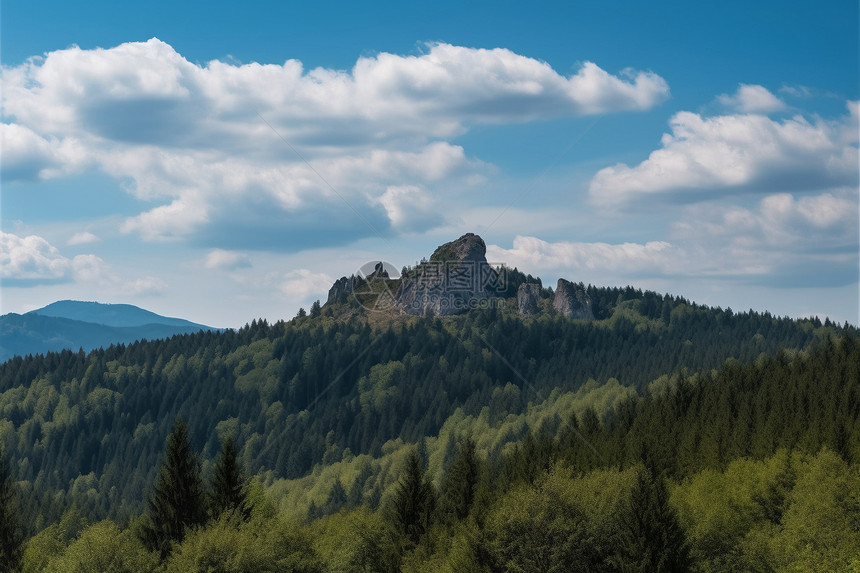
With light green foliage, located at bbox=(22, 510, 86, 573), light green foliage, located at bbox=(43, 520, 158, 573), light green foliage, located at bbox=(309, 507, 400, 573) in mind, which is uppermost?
light green foliage, located at bbox=(43, 520, 158, 573)

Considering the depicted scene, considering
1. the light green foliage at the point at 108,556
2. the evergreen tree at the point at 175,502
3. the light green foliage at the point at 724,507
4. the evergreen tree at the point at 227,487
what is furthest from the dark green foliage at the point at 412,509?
the light green foliage at the point at 108,556

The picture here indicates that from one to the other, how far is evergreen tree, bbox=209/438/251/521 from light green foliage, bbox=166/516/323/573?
4.41 m

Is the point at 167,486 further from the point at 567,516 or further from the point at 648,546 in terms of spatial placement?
the point at 648,546

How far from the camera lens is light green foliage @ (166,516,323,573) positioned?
224 ft

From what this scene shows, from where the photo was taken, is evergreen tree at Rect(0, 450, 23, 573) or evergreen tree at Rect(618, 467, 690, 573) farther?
evergreen tree at Rect(0, 450, 23, 573)

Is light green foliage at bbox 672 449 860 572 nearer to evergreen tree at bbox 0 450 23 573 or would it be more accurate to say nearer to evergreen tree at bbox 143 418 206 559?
evergreen tree at bbox 143 418 206 559

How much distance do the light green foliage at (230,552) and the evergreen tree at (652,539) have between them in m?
26.2

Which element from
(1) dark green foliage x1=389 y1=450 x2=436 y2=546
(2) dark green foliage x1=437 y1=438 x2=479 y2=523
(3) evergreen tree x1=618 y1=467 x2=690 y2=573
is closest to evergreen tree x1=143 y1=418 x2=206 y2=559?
(1) dark green foliage x1=389 y1=450 x2=436 y2=546

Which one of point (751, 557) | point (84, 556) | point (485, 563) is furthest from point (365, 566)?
point (751, 557)

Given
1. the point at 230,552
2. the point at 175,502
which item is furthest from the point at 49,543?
the point at 230,552

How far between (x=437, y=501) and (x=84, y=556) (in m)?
38.6

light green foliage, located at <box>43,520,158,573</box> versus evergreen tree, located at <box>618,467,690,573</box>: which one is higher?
evergreen tree, located at <box>618,467,690,573</box>

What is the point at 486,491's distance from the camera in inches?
3944


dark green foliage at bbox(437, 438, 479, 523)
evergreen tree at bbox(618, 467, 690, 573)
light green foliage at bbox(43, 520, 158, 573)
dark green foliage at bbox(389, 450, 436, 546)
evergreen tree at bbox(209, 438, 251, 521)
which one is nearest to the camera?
evergreen tree at bbox(618, 467, 690, 573)
